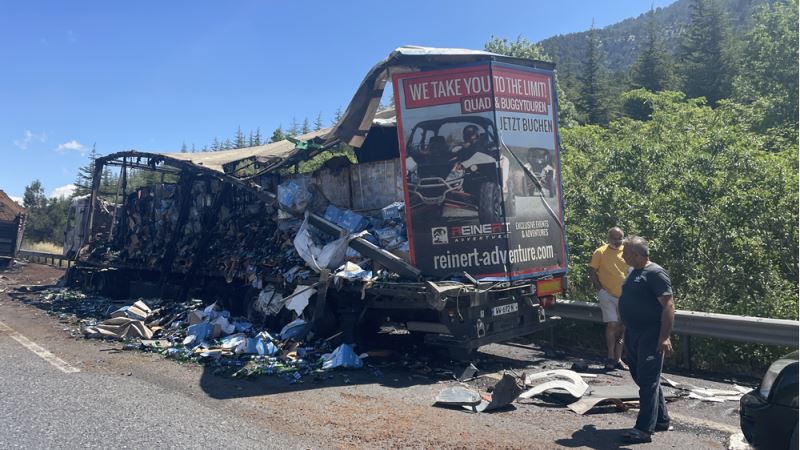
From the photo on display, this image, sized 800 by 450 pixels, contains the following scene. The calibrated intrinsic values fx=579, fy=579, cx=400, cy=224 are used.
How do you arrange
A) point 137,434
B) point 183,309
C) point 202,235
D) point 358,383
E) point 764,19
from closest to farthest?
1. point 137,434
2. point 358,383
3. point 183,309
4. point 202,235
5. point 764,19

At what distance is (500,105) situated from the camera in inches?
274

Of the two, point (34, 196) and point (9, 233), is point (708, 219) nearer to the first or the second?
point (9, 233)

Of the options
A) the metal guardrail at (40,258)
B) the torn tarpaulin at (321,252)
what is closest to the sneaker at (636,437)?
the torn tarpaulin at (321,252)

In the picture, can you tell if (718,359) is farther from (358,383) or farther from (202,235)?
(202,235)

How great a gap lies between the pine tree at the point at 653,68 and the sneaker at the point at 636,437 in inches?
1939

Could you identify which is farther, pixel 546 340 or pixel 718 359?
pixel 546 340

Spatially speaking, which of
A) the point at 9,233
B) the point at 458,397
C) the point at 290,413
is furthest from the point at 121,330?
the point at 9,233

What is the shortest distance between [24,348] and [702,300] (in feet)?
31.9

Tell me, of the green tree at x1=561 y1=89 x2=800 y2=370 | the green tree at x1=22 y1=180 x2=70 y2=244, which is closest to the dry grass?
the green tree at x1=22 y1=180 x2=70 y2=244

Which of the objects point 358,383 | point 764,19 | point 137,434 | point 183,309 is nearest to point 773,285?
point 358,383

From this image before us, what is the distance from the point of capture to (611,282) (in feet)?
23.3

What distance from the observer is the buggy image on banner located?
6.90 metres

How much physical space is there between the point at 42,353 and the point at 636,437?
766 cm

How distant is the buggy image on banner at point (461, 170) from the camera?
6898mm
